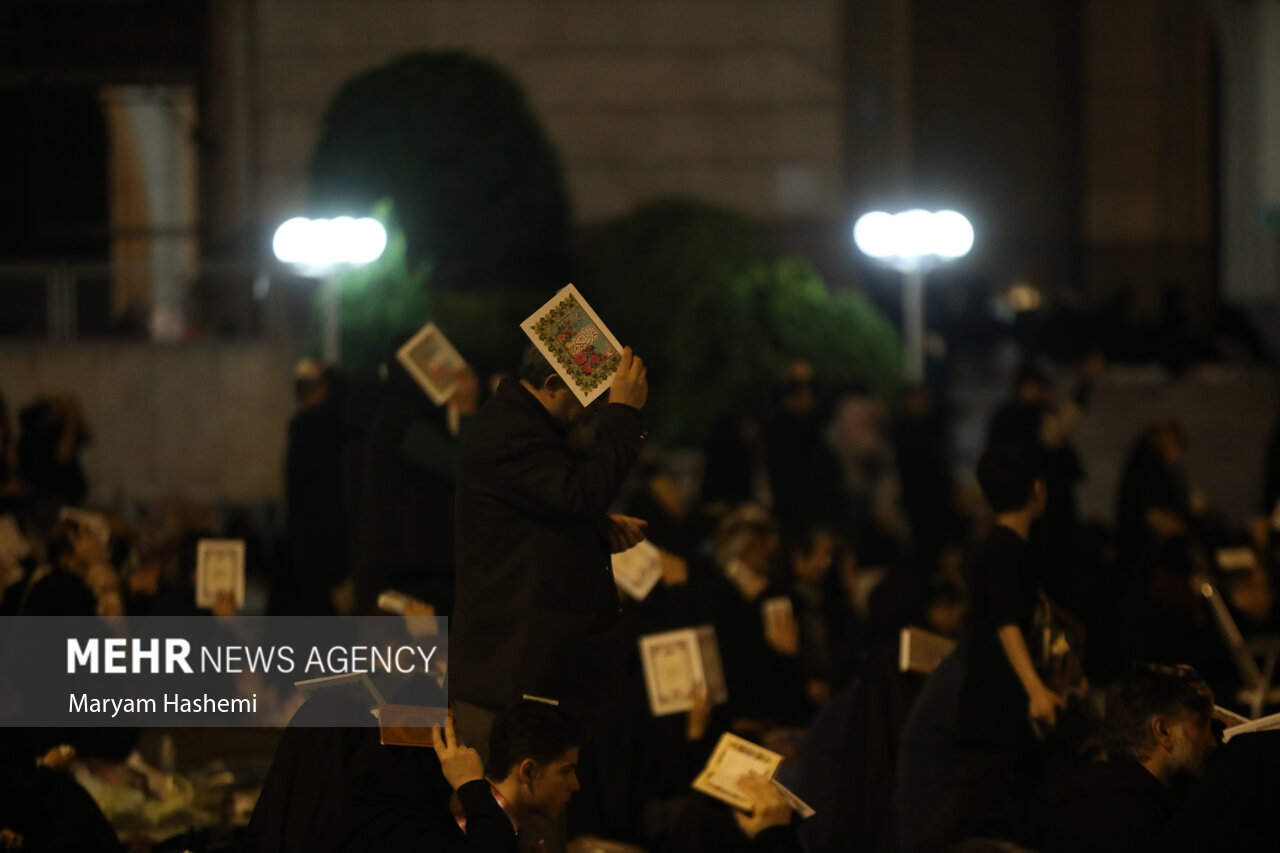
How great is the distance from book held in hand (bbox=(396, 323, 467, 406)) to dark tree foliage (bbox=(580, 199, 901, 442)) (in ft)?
31.8

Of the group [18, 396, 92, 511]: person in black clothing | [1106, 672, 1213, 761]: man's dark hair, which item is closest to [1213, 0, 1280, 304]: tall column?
[18, 396, 92, 511]: person in black clothing

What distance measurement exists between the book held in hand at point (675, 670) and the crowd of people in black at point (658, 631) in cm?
8

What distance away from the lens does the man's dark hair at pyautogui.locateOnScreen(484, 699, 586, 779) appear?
4.65 metres

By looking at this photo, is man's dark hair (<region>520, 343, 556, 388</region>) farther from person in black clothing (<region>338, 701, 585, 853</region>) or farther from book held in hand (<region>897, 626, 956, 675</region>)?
book held in hand (<region>897, 626, 956, 675</region>)

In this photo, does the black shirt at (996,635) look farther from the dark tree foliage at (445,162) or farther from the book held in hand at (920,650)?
the dark tree foliage at (445,162)

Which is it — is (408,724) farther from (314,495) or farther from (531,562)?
(314,495)

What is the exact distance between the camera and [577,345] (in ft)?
17.4

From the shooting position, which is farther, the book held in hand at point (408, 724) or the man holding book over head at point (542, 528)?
the man holding book over head at point (542, 528)

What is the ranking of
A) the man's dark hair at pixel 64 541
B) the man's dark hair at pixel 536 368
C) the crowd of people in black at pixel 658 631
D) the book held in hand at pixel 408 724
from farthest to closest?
the man's dark hair at pixel 64 541, the man's dark hair at pixel 536 368, the crowd of people in black at pixel 658 631, the book held in hand at pixel 408 724

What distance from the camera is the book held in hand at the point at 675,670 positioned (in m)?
7.13

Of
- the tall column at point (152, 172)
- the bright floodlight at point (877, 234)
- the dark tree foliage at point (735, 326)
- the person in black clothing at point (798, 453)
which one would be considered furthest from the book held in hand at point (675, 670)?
the tall column at point (152, 172)

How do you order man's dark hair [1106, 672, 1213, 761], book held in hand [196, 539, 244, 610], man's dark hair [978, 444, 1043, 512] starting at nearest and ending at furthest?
man's dark hair [1106, 672, 1213, 761], man's dark hair [978, 444, 1043, 512], book held in hand [196, 539, 244, 610]

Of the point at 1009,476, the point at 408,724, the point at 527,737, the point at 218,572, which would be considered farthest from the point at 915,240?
the point at 527,737

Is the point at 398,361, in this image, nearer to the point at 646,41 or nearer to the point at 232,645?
the point at 232,645
